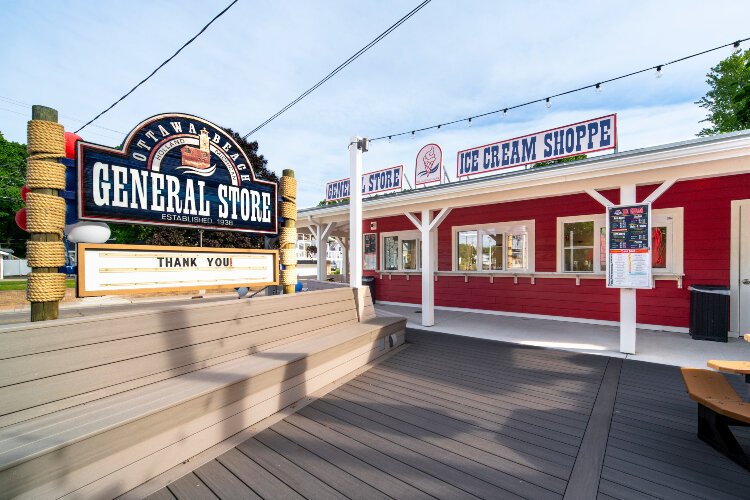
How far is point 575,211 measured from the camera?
6977 millimetres

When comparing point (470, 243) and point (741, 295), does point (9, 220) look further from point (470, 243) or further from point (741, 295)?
point (741, 295)

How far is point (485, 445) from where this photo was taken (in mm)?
2543

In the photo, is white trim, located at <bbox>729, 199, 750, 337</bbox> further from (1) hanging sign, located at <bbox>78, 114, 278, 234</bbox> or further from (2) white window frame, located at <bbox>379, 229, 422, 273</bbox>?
(1) hanging sign, located at <bbox>78, 114, 278, 234</bbox>

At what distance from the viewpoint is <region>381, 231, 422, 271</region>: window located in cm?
971

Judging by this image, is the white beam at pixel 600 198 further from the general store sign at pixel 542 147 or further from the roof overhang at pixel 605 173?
the general store sign at pixel 542 147

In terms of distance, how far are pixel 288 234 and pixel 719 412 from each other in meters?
4.00

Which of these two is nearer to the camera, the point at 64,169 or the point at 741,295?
the point at 64,169

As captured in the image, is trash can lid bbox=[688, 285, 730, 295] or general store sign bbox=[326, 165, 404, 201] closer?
trash can lid bbox=[688, 285, 730, 295]

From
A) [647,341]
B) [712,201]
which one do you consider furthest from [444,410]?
[712,201]

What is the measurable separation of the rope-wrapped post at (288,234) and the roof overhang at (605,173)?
10.1ft

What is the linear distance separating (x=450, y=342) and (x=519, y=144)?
18.5 ft

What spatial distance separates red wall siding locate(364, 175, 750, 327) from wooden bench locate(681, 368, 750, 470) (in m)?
4.24

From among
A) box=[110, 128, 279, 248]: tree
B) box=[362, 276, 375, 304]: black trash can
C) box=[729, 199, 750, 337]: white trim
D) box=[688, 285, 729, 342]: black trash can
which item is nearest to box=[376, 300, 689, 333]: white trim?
box=[688, 285, 729, 342]: black trash can

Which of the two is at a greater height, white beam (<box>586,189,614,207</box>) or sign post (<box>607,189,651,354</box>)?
white beam (<box>586,189,614,207</box>)
